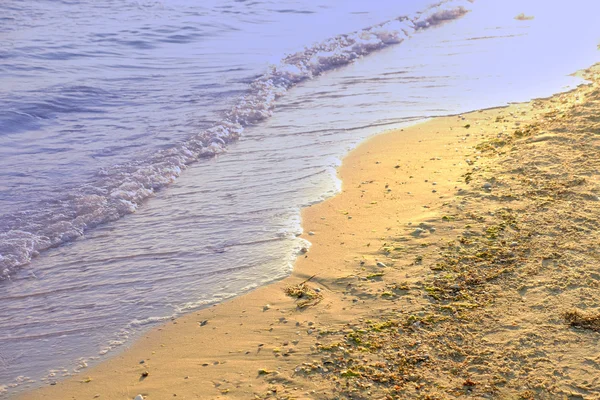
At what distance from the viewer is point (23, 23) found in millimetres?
13148

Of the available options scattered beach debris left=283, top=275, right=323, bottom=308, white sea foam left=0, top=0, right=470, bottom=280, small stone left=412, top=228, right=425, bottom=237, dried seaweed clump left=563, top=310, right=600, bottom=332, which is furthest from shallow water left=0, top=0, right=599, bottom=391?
dried seaweed clump left=563, top=310, right=600, bottom=332

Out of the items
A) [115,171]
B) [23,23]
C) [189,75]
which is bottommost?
[115,171]

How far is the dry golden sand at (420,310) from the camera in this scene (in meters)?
2.98

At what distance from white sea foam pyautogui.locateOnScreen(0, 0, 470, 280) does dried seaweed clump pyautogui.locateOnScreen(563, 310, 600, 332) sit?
3.41 meters

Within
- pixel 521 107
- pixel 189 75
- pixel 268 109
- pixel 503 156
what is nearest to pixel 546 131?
pixel 503 156

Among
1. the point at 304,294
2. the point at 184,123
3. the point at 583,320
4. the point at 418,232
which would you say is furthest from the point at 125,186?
the point at 583,320

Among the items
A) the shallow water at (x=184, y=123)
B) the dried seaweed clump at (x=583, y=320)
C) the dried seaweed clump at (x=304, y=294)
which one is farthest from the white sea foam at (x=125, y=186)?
the dried seaweed clump at (x=583, y=320)

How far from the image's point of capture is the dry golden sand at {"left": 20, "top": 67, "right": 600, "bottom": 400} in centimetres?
298

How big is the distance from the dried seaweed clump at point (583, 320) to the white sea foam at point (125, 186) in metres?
3.41

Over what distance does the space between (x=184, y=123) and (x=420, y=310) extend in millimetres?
4796

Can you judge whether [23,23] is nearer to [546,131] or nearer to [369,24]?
[369,24]

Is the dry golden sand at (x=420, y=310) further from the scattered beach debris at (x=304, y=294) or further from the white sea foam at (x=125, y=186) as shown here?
the white sea foam at (x=125, y=186)

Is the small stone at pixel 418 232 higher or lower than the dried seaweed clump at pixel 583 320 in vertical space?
higher

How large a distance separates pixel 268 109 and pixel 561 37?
589 centimetres
